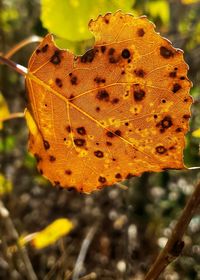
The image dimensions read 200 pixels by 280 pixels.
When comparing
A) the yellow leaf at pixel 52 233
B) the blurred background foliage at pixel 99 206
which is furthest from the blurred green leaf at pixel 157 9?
the yellow leaf at pixel 52 233

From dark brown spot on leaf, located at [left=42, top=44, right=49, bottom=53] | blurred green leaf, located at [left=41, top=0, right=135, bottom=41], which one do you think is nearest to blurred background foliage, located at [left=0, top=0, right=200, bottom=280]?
blurred green leaf, located at [left=41, top=0, right=135, bottom=41]

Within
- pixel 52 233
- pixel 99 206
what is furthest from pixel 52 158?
pixel 99 206

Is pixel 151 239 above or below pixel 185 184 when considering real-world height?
below

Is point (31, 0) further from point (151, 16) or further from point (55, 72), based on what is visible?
point (55, 72)

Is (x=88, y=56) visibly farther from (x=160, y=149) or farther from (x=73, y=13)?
(x=73, y=13)

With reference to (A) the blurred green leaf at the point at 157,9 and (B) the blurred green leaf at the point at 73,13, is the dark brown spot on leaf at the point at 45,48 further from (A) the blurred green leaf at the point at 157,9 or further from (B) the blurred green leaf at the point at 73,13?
(A) the blurred green leaf at the point at 157,9

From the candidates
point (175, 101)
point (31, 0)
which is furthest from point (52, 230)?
point (31, 0)

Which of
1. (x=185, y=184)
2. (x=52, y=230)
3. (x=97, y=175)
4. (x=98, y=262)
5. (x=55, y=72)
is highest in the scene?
(x=55, y=72)
